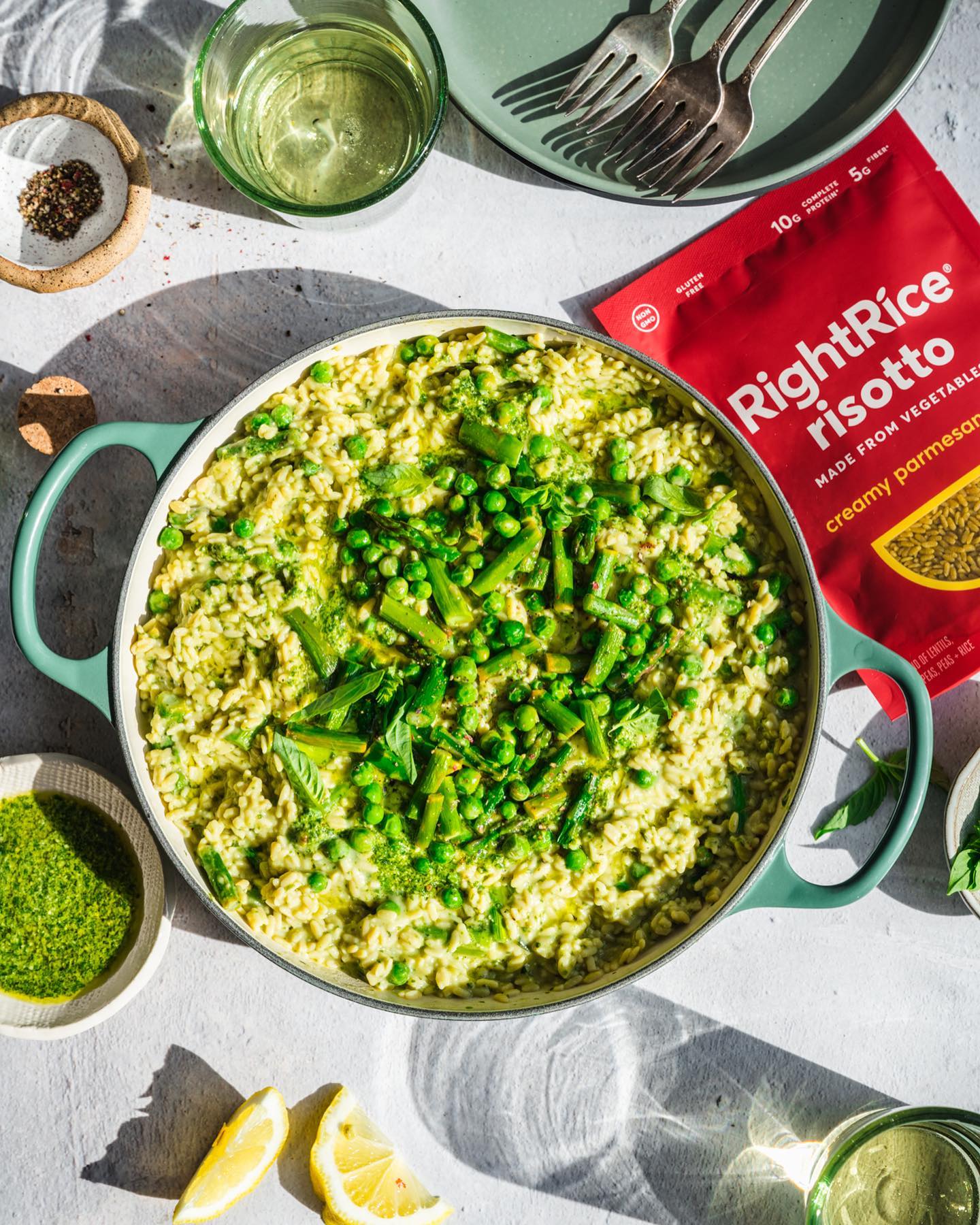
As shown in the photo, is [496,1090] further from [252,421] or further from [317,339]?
[317,339]

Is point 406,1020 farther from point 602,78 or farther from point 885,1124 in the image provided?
point 602,78

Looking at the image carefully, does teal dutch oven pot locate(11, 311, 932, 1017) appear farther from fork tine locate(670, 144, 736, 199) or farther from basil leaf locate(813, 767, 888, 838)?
fork tine locate(670, 144, 736, 199)

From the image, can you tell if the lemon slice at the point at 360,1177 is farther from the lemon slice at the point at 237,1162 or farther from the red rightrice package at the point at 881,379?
the red rightrice package at the point at 881,379

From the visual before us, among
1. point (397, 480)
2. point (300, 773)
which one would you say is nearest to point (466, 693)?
point (300, 773)

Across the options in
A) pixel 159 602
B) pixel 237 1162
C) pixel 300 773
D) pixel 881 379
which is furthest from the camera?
pixel 881 379

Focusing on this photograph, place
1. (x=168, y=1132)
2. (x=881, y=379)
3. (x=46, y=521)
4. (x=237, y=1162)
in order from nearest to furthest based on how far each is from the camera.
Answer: (x=46, y=521)
(x=237, y=1162)
(x=881, y=379)
(x=168, y=1132)

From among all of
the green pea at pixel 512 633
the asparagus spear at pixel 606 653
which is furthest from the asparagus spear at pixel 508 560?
the asparagus spear at pixel 606 653

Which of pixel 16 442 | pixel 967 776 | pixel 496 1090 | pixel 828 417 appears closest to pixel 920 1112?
pixel 967 776
